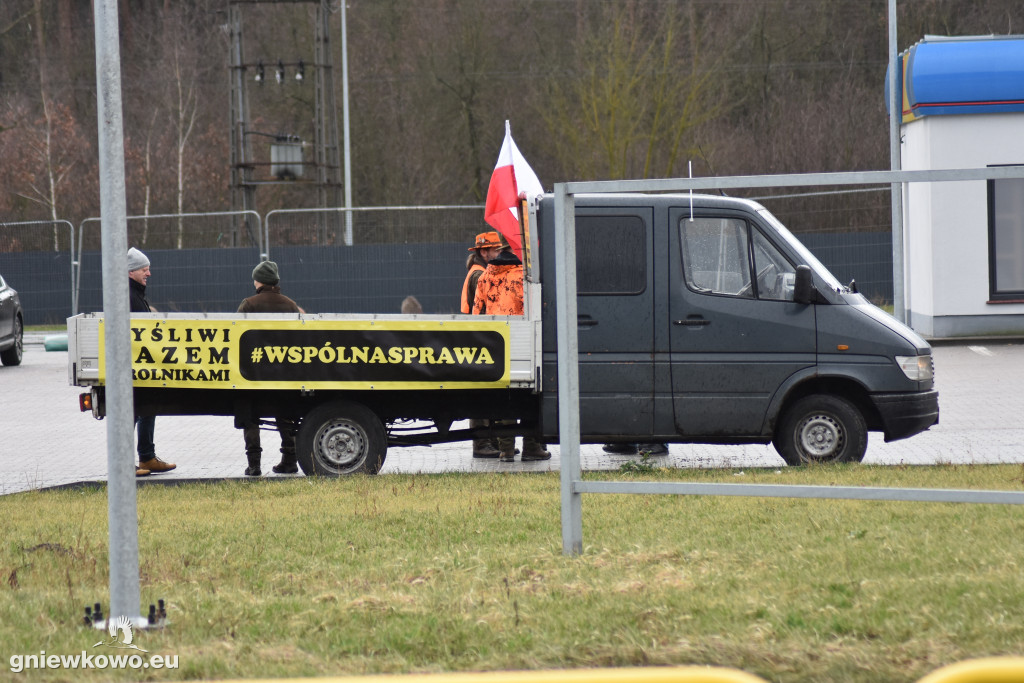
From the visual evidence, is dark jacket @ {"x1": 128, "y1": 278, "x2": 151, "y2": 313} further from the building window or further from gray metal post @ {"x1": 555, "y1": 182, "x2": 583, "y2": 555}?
the building window

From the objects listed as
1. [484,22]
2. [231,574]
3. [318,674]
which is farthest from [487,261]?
[484,22]

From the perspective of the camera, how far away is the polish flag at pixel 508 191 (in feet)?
31.2

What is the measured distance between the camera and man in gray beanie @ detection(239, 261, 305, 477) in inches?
386

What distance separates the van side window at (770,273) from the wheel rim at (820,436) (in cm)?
97

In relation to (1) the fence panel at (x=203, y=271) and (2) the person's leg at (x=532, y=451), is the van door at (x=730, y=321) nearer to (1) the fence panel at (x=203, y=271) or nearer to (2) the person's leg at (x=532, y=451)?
(2) the person's leg at (x=532, y=451)

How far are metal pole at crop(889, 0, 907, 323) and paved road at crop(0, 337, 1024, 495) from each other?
2195 millimetres

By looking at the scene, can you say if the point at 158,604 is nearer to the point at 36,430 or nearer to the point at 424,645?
the point at 424,645

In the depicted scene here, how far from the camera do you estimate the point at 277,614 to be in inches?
192

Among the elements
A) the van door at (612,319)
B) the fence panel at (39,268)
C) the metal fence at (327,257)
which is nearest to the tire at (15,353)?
the metal fence at (327,257)

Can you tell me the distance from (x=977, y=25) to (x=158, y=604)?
125ft

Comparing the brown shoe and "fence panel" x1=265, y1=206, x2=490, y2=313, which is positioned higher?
"fence panel" x1=265, y1=206, x2=490, y2=313

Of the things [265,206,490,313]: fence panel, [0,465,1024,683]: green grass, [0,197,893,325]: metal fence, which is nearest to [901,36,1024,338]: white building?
[0,197,893,325]: metal fence

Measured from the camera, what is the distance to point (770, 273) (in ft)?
29.3

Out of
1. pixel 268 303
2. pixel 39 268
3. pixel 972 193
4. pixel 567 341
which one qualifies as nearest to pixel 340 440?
pixel 268 303
